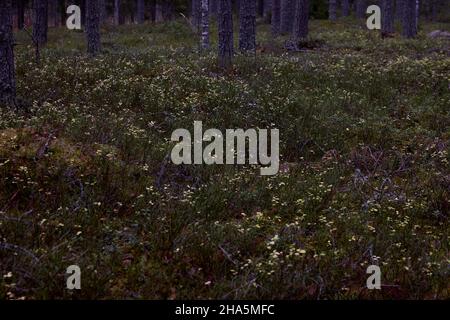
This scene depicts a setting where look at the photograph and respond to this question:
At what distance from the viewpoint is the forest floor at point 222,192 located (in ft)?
17.8

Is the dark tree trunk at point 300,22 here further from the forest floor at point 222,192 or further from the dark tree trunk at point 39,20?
the dark tree trunk at point 39,20

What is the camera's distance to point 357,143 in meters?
10.4

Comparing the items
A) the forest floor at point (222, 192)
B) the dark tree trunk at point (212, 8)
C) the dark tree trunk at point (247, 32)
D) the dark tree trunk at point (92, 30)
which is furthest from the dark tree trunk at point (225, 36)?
the dark tree trunk at point (212, 8)

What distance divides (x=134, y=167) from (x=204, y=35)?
48.1ft

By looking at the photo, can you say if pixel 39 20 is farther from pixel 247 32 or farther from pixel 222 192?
pixel 222 192

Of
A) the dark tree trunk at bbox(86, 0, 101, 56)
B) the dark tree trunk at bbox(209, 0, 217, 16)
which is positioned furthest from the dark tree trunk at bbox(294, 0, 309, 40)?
the dark tree trunk at bbox(209, 0, 217, 16)

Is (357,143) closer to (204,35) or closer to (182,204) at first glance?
(182,204)

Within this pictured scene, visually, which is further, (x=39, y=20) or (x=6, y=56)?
(x=39, y=20)

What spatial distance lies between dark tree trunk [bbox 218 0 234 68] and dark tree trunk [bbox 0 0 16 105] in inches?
265

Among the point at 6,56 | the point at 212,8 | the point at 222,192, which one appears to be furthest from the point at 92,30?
the point at 212,8

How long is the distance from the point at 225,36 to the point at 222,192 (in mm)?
9576

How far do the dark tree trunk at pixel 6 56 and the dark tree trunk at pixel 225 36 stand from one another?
674 cm

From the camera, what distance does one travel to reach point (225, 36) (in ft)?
52.5

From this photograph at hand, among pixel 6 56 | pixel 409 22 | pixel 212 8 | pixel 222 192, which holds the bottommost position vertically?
pixel 222 192
